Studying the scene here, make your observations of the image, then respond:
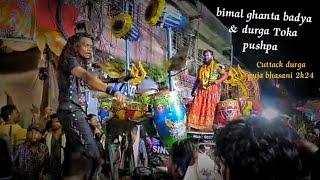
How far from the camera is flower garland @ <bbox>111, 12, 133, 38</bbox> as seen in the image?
2.49 meters

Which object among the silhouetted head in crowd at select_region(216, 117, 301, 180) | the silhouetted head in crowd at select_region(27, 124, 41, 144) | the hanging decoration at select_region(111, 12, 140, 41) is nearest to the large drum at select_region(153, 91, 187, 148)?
the hanging decoration at select_region(111, 12, 140, 41)

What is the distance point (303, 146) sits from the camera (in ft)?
7.45

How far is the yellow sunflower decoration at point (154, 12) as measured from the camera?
2.53 metres

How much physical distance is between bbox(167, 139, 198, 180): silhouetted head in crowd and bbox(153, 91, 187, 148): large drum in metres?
0.04

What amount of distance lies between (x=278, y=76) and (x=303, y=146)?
19.9 inches

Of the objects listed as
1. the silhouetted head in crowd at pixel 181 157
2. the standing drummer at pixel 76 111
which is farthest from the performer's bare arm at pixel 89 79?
the silhouetted head in crowd at pixel 181 157

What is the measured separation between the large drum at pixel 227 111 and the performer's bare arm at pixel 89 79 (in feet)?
2.16

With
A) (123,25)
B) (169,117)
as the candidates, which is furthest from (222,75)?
(123,25)

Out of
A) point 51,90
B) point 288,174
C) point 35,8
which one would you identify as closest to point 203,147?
point 51,90

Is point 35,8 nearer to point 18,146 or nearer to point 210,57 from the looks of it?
point 18,146

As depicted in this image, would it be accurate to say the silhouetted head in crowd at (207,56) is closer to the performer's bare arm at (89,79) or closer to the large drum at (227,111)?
the large drum at (227,111)

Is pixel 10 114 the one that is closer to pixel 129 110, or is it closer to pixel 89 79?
pixel 89 79

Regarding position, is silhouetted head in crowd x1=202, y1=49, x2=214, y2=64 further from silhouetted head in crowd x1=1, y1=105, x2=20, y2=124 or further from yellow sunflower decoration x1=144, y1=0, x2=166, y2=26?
silhouetted head in crowd x1=1, y1=105, x2=20, y2=124

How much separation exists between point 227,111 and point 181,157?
0.37 meters
